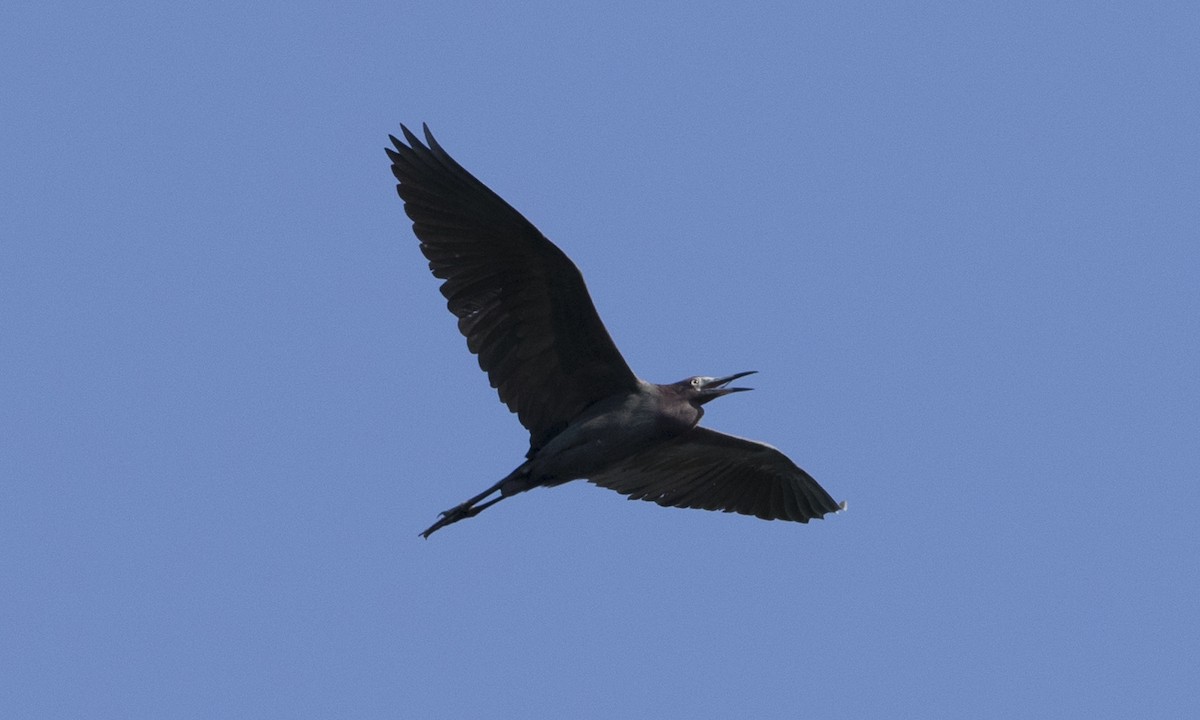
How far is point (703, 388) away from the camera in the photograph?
1435 cm

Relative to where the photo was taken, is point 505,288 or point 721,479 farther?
point 721,479

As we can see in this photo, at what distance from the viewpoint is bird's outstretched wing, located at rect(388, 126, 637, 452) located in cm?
1380

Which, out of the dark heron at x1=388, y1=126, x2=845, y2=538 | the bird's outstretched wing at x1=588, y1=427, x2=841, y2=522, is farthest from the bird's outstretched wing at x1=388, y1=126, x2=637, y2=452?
the bird's outstretched wing at x1=588, y1=427, x2=841, y2=522

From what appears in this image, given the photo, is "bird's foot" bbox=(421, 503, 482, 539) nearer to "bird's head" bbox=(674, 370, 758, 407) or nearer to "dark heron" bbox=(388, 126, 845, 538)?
"dark heron" bbox=(388, 126, 845, 538)

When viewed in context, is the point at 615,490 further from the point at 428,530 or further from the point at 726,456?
the point at 428,530

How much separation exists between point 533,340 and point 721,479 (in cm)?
272

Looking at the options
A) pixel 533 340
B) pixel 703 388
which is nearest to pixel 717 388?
pixel 703 388

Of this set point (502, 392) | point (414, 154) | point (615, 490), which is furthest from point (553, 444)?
point (414, 154)

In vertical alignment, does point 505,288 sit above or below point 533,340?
above

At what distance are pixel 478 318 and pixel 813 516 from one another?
409cm

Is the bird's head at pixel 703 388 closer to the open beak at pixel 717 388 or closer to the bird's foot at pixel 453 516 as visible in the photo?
the open beak at pixel 717 388

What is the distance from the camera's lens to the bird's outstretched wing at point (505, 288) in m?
13.8

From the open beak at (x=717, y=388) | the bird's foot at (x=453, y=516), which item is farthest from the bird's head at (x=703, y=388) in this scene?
the bird's foot at (x=453, y=516)

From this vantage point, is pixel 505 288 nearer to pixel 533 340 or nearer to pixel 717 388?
pixel 533 340
